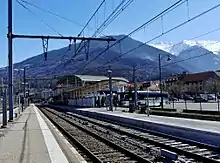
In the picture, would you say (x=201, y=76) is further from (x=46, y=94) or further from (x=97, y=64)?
(x=46, y=94)

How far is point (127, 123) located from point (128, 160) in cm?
1622

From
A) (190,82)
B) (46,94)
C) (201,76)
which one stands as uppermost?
(201,76)

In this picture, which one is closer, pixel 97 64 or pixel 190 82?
pixel 97 64

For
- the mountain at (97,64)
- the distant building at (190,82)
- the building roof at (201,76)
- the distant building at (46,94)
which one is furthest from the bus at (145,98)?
the distant building at (46,94)

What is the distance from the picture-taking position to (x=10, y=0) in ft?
92.0

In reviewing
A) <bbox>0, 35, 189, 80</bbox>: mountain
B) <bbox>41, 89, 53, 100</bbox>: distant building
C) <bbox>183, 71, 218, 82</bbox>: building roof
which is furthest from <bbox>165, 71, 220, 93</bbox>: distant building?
<bbox>41, 89, 53, 100</bbox>: distant building

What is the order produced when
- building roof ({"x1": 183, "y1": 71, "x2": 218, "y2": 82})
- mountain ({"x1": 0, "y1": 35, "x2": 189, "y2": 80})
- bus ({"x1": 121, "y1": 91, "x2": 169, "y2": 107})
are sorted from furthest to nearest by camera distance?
building roof ({"x1": 183, "y1": 71, "x2": 218, "y2": 82}) < bus ({"x1": 121, "y1": 91, "x2": 169, "y2": 107}) < mountain ({"x1": 0, "y1": 35, "x2": 189, "y2": 80})

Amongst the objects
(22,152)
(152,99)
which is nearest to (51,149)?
(22,152)

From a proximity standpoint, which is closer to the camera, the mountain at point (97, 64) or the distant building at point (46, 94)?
the mountain at point (97, 64)

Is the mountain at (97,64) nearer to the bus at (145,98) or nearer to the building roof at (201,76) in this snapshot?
the bus at (145,98)

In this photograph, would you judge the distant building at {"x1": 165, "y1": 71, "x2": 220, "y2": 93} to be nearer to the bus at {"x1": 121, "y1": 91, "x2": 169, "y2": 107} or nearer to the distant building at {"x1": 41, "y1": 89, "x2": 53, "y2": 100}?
the distant building at {"x1": 41, "y1": 89, "x2": 53, "y2": 100}

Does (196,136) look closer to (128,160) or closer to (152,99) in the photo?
(128,160)

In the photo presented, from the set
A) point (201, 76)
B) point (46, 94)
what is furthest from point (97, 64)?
point (46, 94)

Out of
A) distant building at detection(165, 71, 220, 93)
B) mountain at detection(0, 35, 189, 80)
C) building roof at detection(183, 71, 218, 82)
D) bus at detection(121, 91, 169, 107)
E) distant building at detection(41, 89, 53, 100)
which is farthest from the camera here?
distant building at detection(41, 89, 53, 100)
